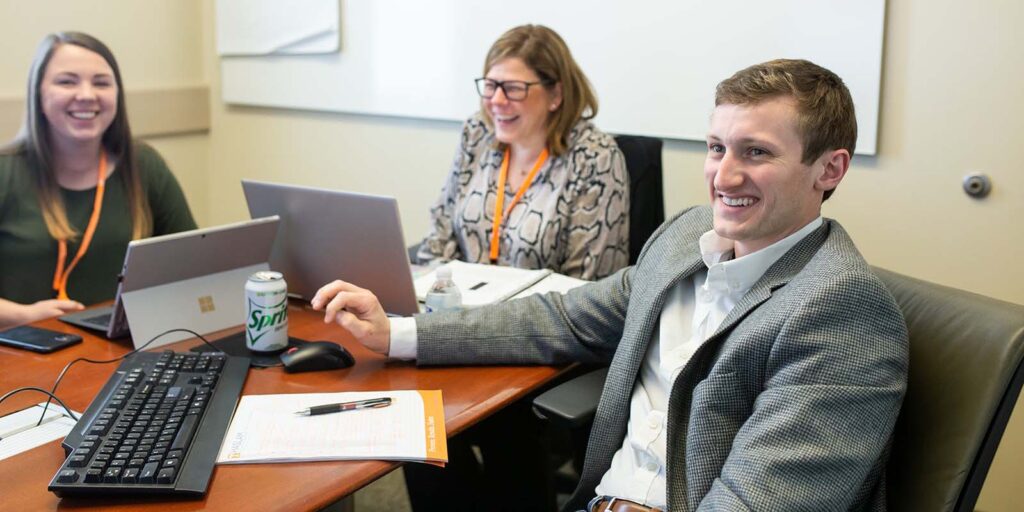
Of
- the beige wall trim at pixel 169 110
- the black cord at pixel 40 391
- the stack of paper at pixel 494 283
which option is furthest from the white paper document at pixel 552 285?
the beige wall trim at pixel 169 110

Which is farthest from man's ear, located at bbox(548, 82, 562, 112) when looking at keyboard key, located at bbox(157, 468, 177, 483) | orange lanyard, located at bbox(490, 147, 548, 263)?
keyboard key, located at bbox(157, 468, 177, 483)

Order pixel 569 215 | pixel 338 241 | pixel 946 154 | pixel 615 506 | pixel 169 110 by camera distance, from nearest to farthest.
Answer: pixel 615 506 < pixel 338 241 < pixel 946 154 < pixel 569 215 < pixel 169 110

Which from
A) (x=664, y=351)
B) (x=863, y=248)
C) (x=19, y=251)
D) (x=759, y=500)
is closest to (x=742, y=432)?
(x=759, y=500)

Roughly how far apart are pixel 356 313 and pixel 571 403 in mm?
429

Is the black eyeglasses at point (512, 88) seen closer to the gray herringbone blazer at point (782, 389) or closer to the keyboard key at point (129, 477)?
the gray herringbone blazer at point (782, 389)

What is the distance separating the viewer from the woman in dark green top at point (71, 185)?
2.25 meters

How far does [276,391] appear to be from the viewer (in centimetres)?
151

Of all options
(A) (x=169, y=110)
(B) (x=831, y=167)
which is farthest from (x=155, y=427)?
(A) (x=169, y=110)

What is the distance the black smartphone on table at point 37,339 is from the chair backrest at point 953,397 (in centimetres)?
146

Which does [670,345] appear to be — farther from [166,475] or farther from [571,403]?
[166,475]

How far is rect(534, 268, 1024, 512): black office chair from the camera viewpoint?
3.95ft

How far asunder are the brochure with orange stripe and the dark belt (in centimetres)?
29

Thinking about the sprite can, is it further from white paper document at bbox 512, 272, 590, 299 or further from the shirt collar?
the shirt collar

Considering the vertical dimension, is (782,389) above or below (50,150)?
below
